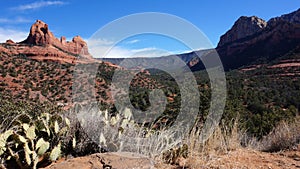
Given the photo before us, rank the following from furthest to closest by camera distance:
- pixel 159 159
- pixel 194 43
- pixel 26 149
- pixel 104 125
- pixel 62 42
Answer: pixel 62 42
pixel 194 43
pixel 104 125
pixel 159 159
pixel 26 149

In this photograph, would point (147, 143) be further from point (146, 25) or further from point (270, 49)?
point (270, 49)

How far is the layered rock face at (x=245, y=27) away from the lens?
95.5 m

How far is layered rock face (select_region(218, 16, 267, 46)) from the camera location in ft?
313

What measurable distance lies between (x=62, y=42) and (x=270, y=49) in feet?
168

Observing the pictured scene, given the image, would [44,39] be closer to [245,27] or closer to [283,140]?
[245,27]

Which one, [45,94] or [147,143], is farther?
[45,94]

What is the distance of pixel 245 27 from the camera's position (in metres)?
98.1

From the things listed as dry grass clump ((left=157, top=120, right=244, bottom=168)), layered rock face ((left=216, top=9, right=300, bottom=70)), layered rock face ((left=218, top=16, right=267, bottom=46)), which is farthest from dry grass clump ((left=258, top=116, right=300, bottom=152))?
layered rock face ((left=218, top=16, right=267, bottom=46))

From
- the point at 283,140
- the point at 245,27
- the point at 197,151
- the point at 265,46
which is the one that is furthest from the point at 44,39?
the point at 197,151

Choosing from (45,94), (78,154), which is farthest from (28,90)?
(78,154)

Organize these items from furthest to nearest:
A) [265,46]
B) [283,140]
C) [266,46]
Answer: [265,46], [266,46], [283,140]

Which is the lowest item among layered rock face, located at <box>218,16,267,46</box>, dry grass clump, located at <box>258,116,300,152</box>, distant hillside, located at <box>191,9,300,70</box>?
dry grass clump, located at <box>258,116,300,152</box>

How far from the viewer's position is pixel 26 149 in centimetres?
303

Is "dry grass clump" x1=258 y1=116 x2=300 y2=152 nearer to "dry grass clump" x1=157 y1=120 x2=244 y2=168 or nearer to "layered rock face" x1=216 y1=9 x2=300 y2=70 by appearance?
"dry grass clump" x1=157 y1=120 x2=244 y2=168
